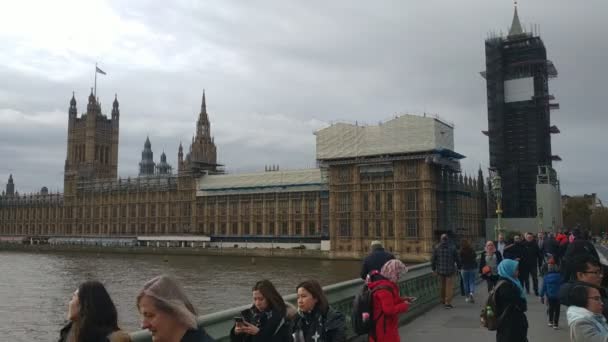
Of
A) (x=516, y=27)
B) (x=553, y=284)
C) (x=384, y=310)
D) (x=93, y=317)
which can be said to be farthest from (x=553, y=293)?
(x=516, y=27)

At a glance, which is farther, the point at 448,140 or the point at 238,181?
the point at 238,181

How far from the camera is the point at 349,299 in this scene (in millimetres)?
8336

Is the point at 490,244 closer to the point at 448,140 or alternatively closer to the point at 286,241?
the point at 448,140

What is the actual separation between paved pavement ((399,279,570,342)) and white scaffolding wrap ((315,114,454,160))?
53.9 meters

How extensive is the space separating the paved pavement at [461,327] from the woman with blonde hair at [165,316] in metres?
6.31

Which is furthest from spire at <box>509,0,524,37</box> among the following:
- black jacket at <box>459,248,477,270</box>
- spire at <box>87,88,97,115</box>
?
spire at <box>87,88,97,115</box>

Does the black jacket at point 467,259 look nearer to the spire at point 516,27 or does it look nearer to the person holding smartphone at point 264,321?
the person holding smartphone at point 264,321

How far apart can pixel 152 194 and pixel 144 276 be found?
2243 inches

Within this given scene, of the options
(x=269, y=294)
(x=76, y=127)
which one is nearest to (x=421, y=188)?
(x=269, y=294)

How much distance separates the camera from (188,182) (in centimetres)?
9306

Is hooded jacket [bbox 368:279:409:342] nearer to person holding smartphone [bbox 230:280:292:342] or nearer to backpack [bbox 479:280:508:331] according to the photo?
backpack [bbox 479:280:508:331]

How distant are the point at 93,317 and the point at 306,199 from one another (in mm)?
76378

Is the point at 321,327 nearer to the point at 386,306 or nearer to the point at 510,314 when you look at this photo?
the point at 386,306

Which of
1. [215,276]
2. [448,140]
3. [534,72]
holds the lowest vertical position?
[215,276]
